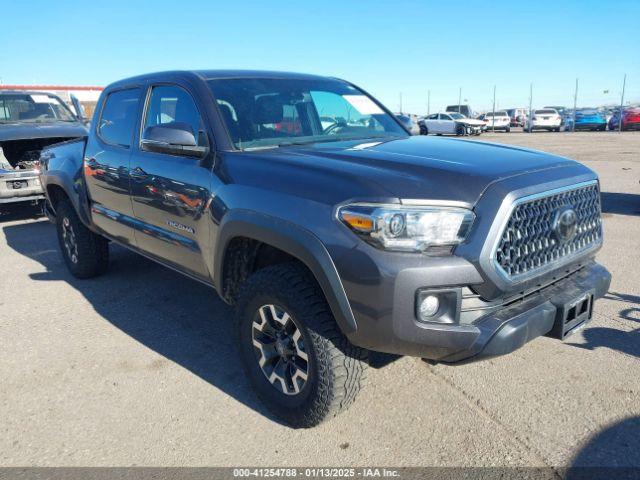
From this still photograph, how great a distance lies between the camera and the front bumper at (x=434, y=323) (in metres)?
2.26

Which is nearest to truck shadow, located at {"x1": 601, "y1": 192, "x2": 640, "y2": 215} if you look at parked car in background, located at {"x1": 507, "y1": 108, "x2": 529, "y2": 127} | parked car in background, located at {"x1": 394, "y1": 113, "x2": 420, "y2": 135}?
parked car in background, located at {"x1": 394, "y1": 113, "x2": 420, "y2": 135}

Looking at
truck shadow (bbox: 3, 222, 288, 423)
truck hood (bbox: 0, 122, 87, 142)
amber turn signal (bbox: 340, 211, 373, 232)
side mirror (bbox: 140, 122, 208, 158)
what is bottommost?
truck shadow (bbox: 3, 222, 288, 423)

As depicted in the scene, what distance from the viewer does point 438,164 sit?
2.62m

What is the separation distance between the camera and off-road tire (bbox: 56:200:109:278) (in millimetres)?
5191

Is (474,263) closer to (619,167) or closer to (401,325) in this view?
(401,325)

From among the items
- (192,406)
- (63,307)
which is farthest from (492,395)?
(63,307)

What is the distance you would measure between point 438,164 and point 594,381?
168 centimetres

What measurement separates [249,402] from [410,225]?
1.52 metres

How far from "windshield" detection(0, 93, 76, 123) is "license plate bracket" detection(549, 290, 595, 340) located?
9.29 m

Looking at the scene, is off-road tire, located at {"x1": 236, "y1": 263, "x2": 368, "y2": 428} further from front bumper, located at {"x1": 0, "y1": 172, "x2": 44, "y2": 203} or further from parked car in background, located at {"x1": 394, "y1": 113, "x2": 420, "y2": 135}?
front bumper, located at {"x1": 0, "y1": 172, "x2": 44, "y2": 203}

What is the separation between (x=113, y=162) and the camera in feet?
13.8

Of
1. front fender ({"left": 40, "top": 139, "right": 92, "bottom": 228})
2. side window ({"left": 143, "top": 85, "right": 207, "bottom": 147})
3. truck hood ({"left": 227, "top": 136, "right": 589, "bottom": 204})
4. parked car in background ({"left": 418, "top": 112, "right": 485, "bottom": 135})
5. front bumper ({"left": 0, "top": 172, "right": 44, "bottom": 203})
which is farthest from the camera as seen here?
parked car in background ({"left": 418, "top": 112, "right": 485, "bottom": 135})

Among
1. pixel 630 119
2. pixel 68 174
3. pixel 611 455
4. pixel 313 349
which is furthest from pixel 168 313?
pixel 630 119

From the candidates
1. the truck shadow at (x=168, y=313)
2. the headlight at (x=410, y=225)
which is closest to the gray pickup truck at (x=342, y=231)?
the headlight at (x=410, y=225)
